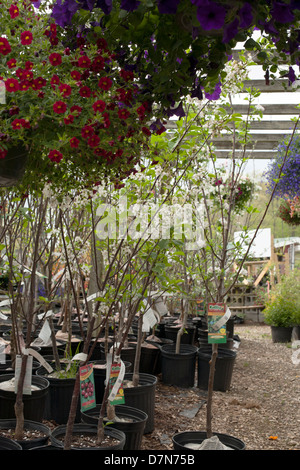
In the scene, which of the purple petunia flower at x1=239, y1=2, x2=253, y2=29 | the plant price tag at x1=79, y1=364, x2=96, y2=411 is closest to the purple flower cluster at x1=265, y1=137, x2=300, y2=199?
the plant price tag at x1=79, y1=364, x2=96, y2=411

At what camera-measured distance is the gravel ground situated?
2852 mm

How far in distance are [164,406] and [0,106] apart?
9.51 feet

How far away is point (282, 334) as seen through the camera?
6754 millimetres

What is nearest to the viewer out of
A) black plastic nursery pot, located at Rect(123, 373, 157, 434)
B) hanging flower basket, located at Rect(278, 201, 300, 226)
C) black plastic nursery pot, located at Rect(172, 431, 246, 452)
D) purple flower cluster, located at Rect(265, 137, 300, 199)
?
black plastic nursery pot, located at Rect(172, 431, 246, 452)

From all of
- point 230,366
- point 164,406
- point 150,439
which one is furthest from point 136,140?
point 230,366

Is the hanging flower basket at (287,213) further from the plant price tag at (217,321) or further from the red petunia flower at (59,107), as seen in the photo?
the red petunia flower at (59,107)

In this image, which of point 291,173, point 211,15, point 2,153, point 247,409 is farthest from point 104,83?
point 291,173

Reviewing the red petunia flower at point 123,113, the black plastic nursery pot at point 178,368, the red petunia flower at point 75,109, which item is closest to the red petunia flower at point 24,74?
the red petunia flower at point 75,109

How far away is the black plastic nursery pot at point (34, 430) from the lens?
1950mm

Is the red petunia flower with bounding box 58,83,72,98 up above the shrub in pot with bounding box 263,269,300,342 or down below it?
above

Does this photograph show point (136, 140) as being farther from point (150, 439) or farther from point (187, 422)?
point (187, 422)

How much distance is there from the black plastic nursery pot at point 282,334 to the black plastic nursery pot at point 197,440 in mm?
4876

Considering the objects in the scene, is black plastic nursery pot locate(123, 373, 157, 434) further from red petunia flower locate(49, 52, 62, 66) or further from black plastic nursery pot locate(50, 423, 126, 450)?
red petunia flower locate(49, 52, 62, 66)
